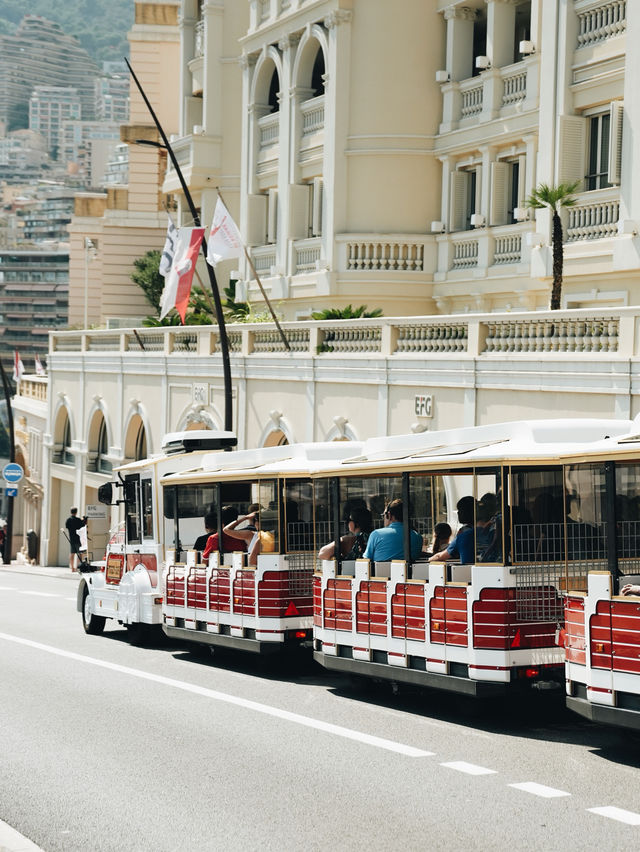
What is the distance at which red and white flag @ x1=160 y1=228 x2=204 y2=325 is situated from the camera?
3098cm

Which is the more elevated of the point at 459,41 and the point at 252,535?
the point at 459,41

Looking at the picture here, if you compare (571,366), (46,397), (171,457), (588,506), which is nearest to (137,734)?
(588,506)

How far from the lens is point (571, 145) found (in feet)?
90.1

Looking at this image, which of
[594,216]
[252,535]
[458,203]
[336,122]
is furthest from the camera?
[336,122]

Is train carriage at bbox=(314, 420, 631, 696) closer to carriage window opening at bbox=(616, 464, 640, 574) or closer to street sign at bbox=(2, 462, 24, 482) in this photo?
carriage window opening at bbox=(616, 464, 640, 574)

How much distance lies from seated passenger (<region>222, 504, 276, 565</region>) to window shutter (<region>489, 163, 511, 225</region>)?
1590 centimetres

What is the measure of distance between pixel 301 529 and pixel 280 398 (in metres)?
14.5

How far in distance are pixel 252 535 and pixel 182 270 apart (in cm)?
1433

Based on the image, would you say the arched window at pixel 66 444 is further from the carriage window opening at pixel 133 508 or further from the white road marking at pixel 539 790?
the white road marking at pixel 539 790

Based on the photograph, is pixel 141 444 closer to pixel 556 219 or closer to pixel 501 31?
pixel 501 31

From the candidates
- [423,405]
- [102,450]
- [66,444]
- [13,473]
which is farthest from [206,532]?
[13,473]

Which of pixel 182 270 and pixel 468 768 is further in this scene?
pixel 182 270

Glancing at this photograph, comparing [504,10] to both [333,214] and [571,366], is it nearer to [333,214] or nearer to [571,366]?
[333,214]

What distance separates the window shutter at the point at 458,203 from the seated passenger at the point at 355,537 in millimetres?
19108
